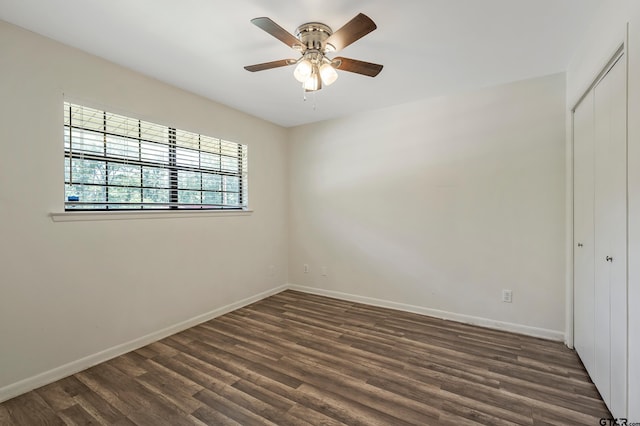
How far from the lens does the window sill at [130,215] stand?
2.21m

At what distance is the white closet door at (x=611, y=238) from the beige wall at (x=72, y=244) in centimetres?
343

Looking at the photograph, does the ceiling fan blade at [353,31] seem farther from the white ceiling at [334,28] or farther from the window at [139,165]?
the window at [139,165]

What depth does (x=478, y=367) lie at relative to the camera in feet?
7.36

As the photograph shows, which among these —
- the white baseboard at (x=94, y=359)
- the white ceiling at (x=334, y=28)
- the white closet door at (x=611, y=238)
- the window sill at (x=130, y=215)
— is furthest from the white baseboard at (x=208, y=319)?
the white ceiling at (x=334, y=28)

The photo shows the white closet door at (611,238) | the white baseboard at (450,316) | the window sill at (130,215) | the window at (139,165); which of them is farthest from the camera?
the white baseboard at (450,316)

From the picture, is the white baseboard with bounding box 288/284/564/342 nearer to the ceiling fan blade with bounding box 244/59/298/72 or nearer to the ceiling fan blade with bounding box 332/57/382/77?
the ceiling fan blade with bounding box 332/57/382/77

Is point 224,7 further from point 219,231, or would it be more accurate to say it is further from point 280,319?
point 280,319

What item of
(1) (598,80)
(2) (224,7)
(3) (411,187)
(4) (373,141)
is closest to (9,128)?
(2) (224,7)

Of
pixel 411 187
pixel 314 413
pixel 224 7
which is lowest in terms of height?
pixel 314 413

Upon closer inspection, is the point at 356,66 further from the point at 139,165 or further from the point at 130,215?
the point at 130,215

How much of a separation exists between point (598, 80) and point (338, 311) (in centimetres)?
314

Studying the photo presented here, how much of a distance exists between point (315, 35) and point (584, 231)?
2.51 m

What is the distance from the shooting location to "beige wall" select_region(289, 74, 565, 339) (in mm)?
2742

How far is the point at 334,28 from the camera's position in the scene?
202cm
